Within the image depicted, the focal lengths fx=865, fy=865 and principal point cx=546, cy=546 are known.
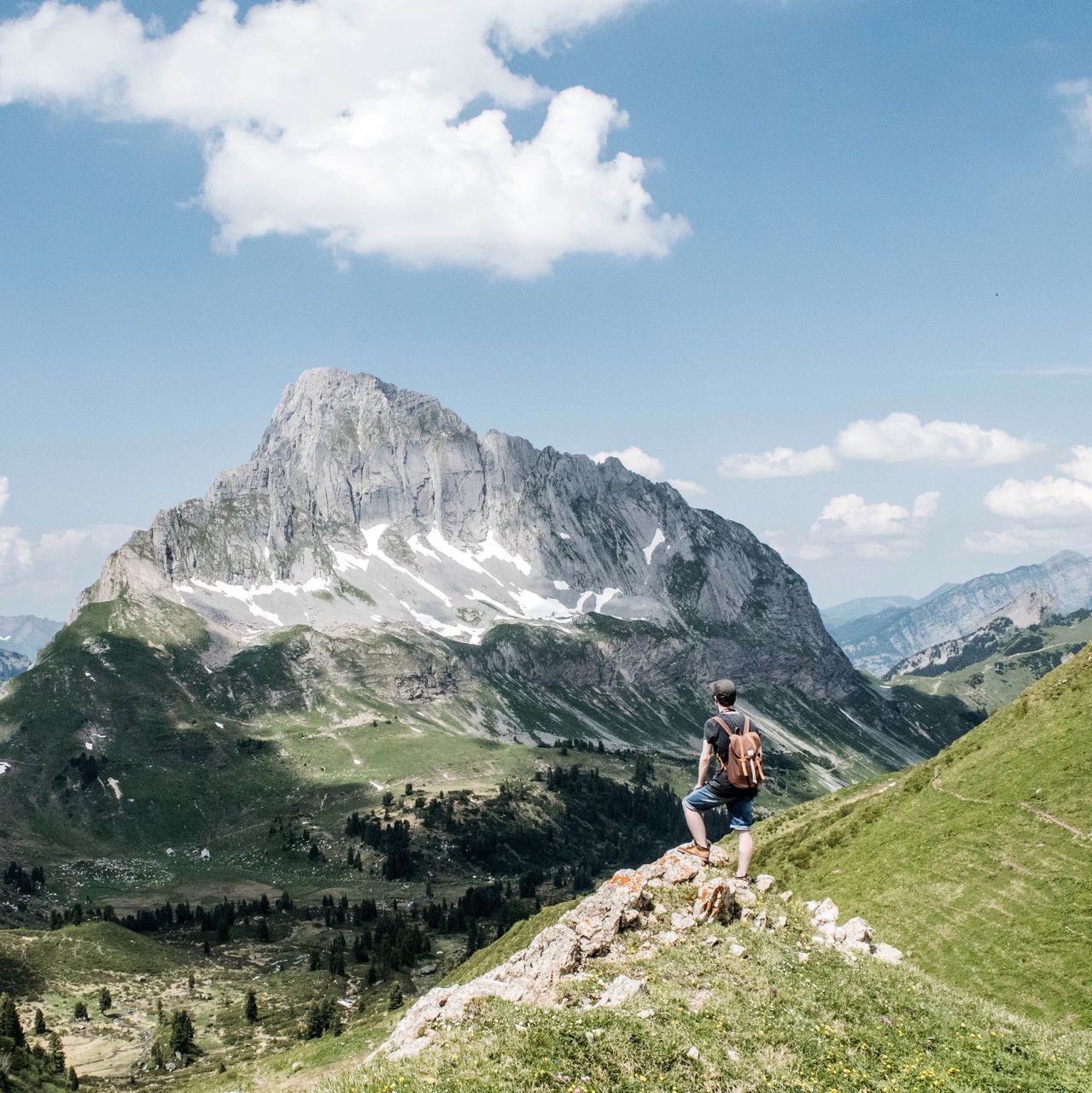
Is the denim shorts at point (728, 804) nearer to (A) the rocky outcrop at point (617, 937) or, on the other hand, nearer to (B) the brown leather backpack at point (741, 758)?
(B) the brown leather backpack at point (741, 758)

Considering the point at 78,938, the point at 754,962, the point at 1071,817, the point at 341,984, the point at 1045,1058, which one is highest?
the point at 754,962

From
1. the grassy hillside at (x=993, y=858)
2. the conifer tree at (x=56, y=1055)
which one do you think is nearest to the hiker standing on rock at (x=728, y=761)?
the grassy hillside at (x=993, y=858)

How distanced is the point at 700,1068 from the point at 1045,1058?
33.5 ft

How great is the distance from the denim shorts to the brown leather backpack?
0.85 m

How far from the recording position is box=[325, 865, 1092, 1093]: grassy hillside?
2223 centimetres

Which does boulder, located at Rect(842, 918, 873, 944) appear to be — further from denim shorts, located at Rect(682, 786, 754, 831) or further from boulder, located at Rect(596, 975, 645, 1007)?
boulder, located at Rect(596, 975, 645, 1007)

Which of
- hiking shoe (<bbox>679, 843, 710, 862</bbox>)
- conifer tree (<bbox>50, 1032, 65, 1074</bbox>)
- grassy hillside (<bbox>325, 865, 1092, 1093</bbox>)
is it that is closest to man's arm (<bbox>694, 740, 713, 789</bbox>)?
grassy hillside (<bbox>325, 865, 1092, 1093</bbox>)

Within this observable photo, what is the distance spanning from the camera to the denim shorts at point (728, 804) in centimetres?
2984

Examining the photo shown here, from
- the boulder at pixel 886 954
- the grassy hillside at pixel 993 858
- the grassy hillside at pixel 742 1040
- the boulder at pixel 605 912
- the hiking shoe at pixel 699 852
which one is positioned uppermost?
the hiking shoe at pixel 699 852

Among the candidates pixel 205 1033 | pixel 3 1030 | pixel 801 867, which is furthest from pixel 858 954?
pixel 205 1033

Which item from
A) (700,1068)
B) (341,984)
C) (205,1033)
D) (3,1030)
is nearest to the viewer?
(700,1068)

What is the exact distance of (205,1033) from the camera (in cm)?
14250

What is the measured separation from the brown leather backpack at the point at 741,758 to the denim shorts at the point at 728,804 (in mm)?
846

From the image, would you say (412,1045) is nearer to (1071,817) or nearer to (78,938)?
(1071,817)
